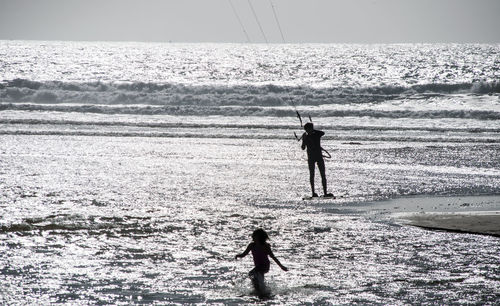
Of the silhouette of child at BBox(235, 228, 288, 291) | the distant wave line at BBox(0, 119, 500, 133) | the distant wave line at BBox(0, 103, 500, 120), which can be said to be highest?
the distant wave line at BBox(0, 103, 500, 120)

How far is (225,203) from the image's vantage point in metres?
13.1

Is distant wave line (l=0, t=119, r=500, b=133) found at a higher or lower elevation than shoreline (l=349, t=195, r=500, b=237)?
higher

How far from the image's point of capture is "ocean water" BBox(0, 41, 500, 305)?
7719 mm

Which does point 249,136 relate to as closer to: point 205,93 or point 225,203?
point 225,203

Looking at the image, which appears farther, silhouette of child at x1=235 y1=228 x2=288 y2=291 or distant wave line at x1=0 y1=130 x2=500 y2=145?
distant wave line at x1=0 y1=130 x2=500 y2=145

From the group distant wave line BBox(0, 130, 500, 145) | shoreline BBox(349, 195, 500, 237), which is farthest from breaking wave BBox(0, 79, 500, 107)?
shoreline BBox(349, 195, 500, 237)

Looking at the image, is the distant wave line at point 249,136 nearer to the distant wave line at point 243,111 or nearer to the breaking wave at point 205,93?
the distant wave line at point 243,111

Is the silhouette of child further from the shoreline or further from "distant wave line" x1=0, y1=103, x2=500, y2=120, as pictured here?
"distant wave line" x1=0, y1=103, x2=500, y2=120

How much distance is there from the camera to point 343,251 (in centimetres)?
931

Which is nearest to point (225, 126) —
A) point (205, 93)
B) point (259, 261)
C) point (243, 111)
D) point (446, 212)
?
→ point (243, 111)

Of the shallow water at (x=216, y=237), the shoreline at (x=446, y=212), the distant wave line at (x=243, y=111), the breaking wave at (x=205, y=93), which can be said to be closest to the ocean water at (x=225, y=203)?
the shallow water at (x=216, y=237)

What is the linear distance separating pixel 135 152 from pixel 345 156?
6706mm

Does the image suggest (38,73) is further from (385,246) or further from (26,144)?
(385,246)

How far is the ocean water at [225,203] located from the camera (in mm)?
7719
